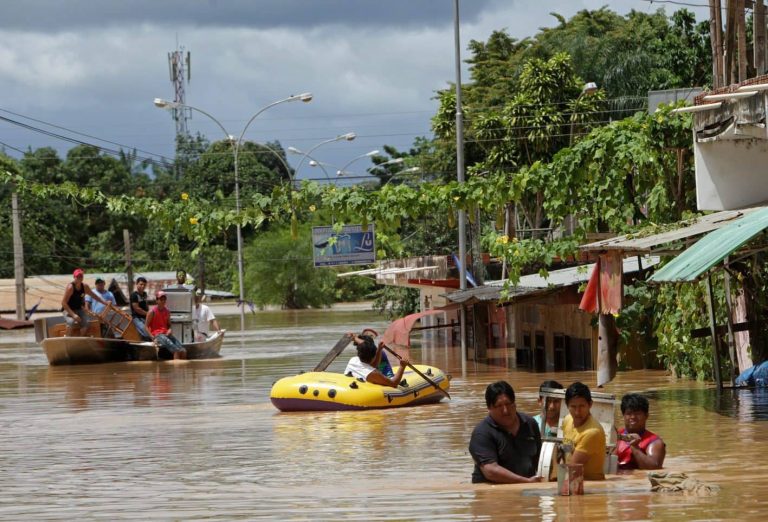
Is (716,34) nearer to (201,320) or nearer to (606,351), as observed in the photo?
(606,351)

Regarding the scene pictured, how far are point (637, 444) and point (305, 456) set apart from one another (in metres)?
4.98

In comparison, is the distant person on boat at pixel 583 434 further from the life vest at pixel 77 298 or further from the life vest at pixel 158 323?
the life vest at pixel 158 323

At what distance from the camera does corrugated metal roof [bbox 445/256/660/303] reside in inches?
1082

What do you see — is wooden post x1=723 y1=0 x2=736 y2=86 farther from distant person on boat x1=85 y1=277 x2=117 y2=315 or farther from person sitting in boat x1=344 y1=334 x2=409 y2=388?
distant person on boat x1=85 y1=277 x2=117 y2=315

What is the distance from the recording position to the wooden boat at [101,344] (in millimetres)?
36469

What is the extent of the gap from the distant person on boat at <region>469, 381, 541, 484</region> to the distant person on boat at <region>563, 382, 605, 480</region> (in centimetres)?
36

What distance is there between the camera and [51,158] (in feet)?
328

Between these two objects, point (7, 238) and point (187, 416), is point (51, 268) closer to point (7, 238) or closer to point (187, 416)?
point (7, 238)

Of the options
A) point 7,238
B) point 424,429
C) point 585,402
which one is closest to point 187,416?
point 424,429

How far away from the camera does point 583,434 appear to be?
1202cm

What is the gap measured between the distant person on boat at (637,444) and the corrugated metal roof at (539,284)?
43.8 ft

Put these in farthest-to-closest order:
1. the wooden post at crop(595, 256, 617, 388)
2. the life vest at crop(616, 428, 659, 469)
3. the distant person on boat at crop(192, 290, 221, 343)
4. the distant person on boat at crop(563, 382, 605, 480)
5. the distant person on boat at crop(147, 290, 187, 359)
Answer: the distant person on boat at crop(192, 290, 221, 343), the distant person on boat at crop(147, 290, 187, 359), the wooden post at crop(595, 256, 617, 388), the life vest at crop(616, 428, 659, 469), the distant person on boat at crop(563, 382, 605, 480)

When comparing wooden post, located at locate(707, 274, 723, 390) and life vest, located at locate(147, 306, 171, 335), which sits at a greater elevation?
life vest, located at locate(147, 306, 171, 335)

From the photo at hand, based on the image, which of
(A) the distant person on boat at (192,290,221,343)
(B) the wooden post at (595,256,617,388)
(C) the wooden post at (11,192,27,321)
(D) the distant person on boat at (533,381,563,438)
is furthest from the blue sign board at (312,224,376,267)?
(D) the distant person on boat at (533,381,563,438)
